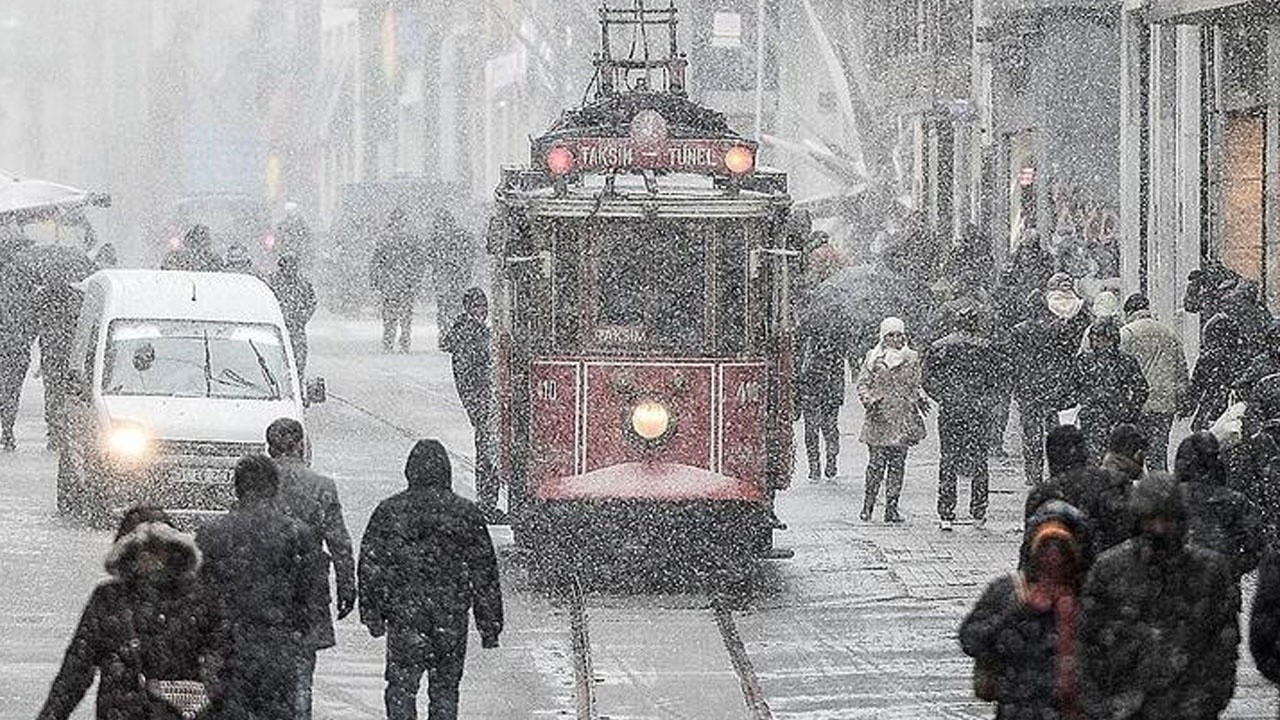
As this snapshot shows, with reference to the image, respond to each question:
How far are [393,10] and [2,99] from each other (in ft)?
72.5

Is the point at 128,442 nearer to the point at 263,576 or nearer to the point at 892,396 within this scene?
the point at 892,396

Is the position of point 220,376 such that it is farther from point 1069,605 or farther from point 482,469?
point 1069,605

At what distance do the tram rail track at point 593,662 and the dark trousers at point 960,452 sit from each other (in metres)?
3.85

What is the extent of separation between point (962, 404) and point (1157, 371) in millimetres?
1370

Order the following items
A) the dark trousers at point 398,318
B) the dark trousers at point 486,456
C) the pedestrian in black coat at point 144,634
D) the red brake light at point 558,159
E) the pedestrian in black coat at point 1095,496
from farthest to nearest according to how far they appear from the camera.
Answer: the dark trousers at point 398,318 < the dark trousers at point 486,456 < the red brake light at point 558,159 < the pedestrian in black coat at point 1095,496 < the pedestrian in black coat at point 144,634

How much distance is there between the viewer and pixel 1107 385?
22047 mm

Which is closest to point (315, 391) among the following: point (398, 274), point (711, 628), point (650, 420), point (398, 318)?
point (650, 420)

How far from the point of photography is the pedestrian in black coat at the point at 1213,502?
13.8 metres

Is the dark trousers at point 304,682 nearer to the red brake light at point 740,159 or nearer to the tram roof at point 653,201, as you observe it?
the tram roof at point 653,201

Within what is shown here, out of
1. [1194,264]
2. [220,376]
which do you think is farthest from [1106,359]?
[1194,264]

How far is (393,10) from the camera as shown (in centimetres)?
8638

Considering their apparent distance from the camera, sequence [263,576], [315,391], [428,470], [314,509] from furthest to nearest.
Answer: [315,391] → [314,509] → [428,470] → [263,576]

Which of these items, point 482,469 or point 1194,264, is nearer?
point 482,469

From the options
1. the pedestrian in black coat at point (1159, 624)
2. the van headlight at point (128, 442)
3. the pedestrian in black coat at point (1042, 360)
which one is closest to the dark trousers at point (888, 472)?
the pedestrian in black coat at point (1042, 360)
